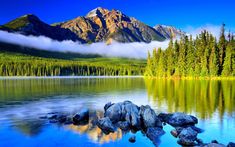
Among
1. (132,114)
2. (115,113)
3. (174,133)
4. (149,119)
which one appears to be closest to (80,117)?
(115,113)

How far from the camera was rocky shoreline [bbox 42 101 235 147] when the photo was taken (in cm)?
2866

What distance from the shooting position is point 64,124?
36.1 m

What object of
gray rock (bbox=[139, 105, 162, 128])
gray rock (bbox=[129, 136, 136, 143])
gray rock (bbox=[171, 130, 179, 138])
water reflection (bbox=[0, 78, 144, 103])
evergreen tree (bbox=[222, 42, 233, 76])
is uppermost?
evergreen tree (bbox=[222, 42, 233, 76])

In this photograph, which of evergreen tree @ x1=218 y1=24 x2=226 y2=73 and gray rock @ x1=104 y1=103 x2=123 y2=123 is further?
evergreen tree @ x1=218 y1=24 x2=226 y2=73

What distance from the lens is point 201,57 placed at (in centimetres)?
14575

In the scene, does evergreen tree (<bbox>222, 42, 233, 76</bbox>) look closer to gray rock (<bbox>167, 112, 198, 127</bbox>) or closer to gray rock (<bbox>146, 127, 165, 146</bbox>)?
gray rock (<bbox>167, 112, 198, 127</bbox>)

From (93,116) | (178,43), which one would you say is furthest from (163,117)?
(178,43)

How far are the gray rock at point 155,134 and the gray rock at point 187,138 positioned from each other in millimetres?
2256

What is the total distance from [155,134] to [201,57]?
401 feet

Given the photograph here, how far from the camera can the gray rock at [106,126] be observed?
106 feet

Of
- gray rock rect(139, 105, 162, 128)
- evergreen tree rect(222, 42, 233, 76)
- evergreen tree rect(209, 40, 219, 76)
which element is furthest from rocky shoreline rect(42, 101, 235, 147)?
evergreen tree rect(209, 40, 219, 76)

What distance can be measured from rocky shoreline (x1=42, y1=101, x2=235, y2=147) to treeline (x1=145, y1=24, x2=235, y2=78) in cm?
10855

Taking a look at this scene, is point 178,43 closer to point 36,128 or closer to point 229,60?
point 229,60

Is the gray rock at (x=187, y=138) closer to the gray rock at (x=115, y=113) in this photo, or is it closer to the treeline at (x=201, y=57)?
the gray rock at (x=115, y=113)
